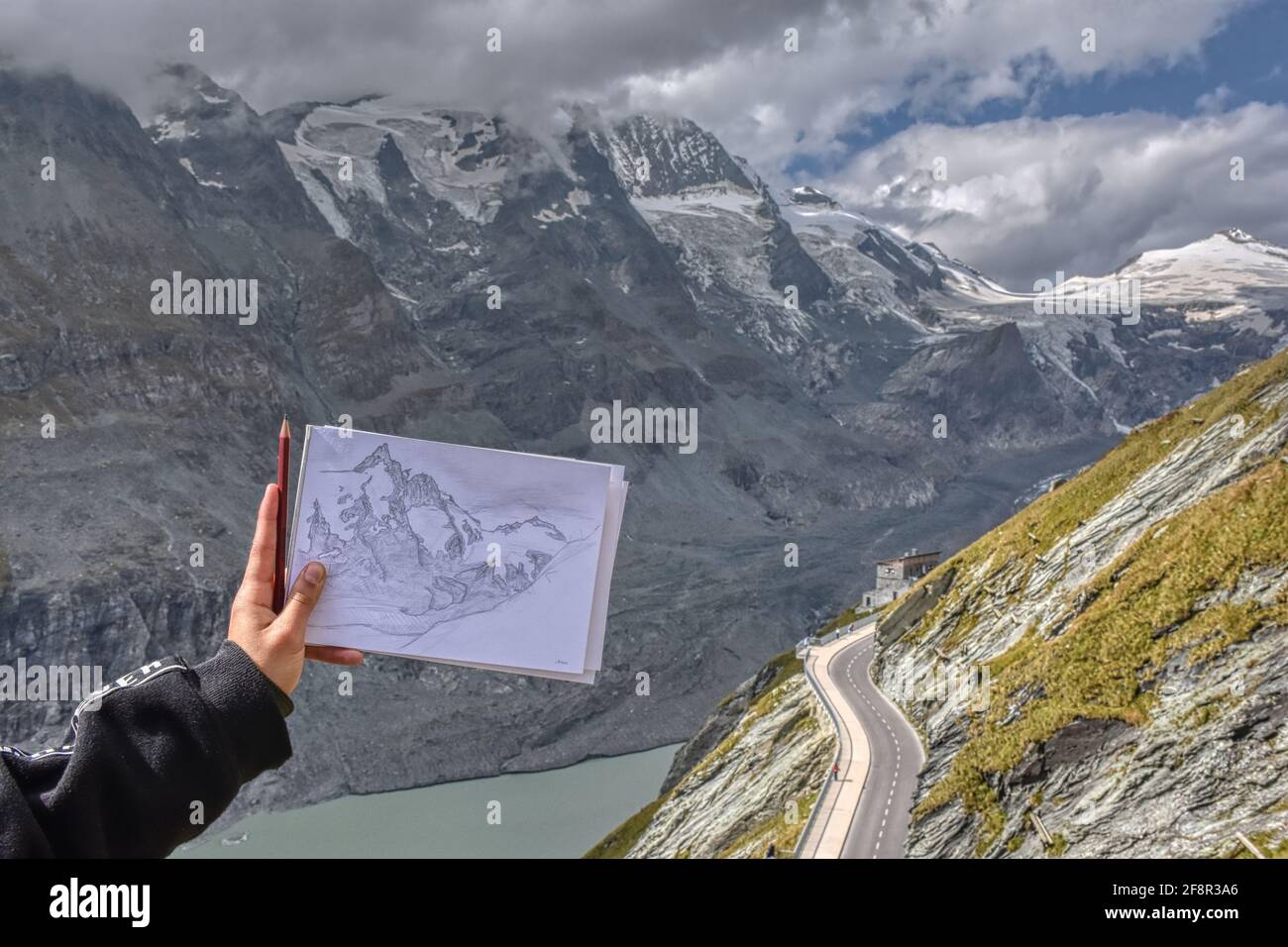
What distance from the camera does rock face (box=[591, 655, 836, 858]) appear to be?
3566 centimetres

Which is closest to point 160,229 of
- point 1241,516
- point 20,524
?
point 20,524

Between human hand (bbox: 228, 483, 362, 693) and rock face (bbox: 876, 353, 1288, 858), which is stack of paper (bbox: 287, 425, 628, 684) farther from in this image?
rock face (bbox: 876, 353, 1288, 858)

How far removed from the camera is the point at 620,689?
483ft

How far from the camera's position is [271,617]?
4.55m

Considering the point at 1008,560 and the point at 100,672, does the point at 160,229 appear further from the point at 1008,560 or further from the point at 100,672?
the point at 1008,560

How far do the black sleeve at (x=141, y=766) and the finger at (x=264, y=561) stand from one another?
71cm

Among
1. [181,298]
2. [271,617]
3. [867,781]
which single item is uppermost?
[181,298]

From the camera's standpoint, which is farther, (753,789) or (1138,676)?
(753,789)

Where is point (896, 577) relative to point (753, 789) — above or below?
above

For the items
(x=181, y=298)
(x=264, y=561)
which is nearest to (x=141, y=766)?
(x=264, y=561)

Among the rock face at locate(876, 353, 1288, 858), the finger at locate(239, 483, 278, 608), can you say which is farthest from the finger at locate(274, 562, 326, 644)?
the rock face at locate(876, 353, 1288, 858)
